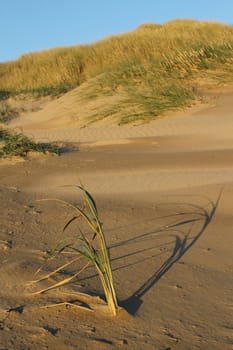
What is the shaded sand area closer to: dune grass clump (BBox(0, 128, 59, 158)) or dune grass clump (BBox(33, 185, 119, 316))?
dune grass clump (BBox(33, 185, 119, 316))

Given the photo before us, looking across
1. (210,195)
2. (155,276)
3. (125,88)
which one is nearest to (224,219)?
(210,195)

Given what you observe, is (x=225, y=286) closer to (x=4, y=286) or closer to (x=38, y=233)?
(x=4, y=286)

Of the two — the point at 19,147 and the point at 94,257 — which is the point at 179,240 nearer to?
the point at 94,257

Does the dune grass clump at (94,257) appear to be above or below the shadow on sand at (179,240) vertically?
above

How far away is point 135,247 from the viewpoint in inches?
144

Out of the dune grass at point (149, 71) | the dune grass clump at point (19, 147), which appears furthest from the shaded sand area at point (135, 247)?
the dune grass at point (149, 71)

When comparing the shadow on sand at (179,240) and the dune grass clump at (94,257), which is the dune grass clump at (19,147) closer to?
the shadow on sand at (179,240)

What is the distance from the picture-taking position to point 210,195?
16.4 feet

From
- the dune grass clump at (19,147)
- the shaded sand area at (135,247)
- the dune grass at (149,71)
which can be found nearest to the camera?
the shaded sand area at (135,247)

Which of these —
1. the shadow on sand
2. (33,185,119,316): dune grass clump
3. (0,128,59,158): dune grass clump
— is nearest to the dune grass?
(0,128,59,158): dune grass clump

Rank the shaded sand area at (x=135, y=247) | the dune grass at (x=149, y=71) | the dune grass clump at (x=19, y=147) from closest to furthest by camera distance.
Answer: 1. the shaded sand area at (x=135, y=247)
2. the dune grass clump at (x=19, y=147)
3. the dune grass at (x=149, y=71)

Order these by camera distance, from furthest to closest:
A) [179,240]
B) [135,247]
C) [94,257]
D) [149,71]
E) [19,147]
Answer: [149,71] < [19,147] < [179,240] < [135,247] < [94,257]

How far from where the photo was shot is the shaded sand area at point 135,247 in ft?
8.25

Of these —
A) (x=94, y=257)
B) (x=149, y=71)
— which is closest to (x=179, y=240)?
(x=94, y=257)
